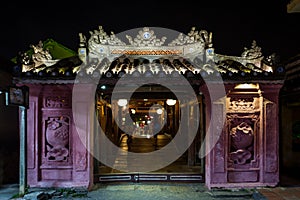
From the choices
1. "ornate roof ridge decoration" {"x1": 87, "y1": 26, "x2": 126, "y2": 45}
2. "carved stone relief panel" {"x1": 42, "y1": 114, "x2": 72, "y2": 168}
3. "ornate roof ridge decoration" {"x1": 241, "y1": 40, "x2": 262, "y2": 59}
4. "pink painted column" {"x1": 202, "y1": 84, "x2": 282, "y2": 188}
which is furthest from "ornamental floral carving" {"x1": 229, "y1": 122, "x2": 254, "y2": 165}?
"carved stone relief panel" {"x1": 42, "y1": 114, "x2": 72, "y2": 168}

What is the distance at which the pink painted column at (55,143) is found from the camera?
10383 mm

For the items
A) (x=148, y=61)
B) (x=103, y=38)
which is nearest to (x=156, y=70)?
(x=148, y=61)

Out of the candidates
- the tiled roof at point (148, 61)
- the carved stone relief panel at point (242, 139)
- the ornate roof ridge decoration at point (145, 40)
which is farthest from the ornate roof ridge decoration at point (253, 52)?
the ornate roof ridge decoration at point (145, 40)

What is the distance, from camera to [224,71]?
10.4m

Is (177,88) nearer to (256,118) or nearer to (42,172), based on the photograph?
(256,118)

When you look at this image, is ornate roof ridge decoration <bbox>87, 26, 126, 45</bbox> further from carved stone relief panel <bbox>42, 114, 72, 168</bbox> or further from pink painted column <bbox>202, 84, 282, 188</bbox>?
pink painted column <bbox>202, 84, 282, 188</bbox>

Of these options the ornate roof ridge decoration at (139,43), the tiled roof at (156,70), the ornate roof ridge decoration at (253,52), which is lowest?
the tiled roof at (156,70)

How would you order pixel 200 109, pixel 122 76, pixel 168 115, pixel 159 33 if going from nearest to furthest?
1. pixel 122 76
2. pixel 159 33
3. pixel 200 109
4. pixel 168 115

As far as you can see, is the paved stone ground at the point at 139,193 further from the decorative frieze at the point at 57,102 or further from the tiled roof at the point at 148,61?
the tiled roof at the point at 148,61

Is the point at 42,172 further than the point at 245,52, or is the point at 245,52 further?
the point at 245,52

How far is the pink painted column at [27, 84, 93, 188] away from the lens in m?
10.4

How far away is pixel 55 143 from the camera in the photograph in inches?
414

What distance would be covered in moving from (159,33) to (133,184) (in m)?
5.99

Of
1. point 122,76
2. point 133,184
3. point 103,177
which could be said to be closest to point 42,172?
point 103,177
